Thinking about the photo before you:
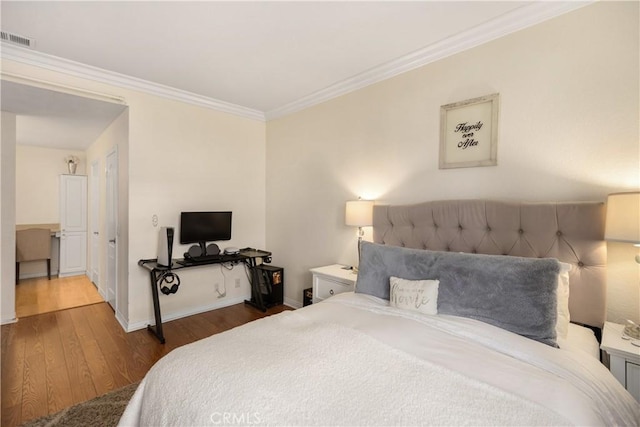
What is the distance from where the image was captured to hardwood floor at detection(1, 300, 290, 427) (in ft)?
6.98

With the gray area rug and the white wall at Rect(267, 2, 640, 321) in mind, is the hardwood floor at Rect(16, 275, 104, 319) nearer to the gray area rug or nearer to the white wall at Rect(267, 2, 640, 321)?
the gray area rug

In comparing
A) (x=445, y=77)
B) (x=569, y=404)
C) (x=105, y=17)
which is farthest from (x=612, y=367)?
(x=105, y=17)

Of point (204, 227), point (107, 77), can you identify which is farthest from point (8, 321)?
point (107, 77)

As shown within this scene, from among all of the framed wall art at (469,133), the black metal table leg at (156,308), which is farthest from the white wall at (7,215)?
the framed wall art at (469,133)

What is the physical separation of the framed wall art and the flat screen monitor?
8.82 ft

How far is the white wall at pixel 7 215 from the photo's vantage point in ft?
10.9

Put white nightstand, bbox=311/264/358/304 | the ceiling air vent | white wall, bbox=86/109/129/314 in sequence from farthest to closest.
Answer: white wall, bbox=86/109/129/314 < white nightstand, bbox=311/264/358/304 < the ceiling air vent

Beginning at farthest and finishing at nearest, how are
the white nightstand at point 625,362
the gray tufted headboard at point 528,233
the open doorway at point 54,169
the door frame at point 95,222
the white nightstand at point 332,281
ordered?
the door frame at point 95,222
the open doorway at point 54,169
the white nightstand at point 332,281
the gray tufted headboard at point 528,233
the white nightstand at point 625,362

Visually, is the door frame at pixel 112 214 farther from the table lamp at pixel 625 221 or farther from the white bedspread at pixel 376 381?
the table lamp at pixel 625 221

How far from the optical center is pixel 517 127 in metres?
2.08

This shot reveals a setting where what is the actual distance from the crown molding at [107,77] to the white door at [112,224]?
0.91m

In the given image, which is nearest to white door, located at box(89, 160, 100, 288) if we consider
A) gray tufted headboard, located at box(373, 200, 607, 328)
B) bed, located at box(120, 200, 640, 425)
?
bed, located at box(120, 200, 640, 425)

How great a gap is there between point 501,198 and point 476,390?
1.52 m

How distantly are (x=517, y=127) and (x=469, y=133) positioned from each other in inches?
12.5
